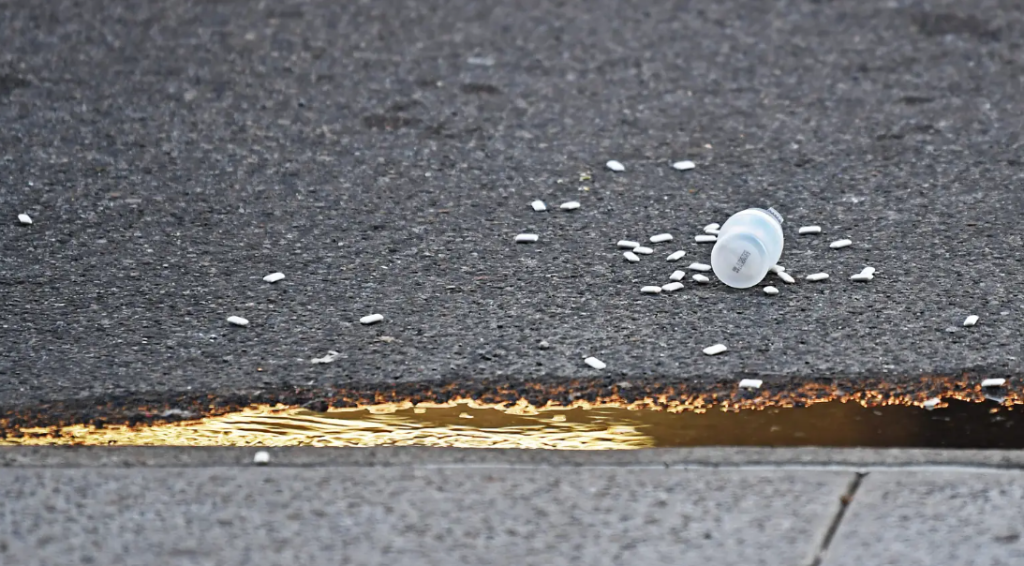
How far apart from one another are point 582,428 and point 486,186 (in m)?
1.77

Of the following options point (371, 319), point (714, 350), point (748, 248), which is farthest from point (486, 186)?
point (714, 350)

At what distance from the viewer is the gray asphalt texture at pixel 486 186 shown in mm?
3723

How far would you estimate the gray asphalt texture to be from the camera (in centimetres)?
372

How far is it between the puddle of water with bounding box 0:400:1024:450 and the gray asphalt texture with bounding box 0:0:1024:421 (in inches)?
6.5

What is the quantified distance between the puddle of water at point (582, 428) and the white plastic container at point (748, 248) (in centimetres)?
68

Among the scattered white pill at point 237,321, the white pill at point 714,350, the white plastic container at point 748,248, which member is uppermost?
the white plastic container at point 748,248

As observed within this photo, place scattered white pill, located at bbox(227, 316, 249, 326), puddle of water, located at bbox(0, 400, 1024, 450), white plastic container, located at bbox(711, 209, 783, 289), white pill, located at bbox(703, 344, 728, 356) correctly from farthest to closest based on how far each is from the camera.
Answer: white plastic container, located at bbox(711, 209, 783, 289) < scattered white pill, located at bbox(227, 316, 249, 326) < white pill, located at bbox(703, 344, 728, 356) < puddle of water, located at bbox(0, 400, 1024, 450)

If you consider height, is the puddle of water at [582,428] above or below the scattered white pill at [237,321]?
below

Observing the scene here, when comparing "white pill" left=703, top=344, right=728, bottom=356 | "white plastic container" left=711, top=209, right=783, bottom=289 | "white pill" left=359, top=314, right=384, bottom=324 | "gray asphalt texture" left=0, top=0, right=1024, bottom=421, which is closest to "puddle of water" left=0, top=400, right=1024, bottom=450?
"gray asphalt texture" left=0, top=0, right=1024, bottom=421

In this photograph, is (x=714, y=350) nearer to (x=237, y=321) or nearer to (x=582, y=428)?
(x=582, y=428)

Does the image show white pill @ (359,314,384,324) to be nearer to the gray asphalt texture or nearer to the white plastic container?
the gray asphalt texture

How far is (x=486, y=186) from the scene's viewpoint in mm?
4914

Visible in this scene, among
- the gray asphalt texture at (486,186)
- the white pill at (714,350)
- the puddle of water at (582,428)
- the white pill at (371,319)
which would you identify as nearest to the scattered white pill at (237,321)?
the gray asphalt texture at (486,186)

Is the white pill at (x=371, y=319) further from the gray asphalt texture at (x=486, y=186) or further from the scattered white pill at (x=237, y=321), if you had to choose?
the scattered white pill at (x=237, y=321)
